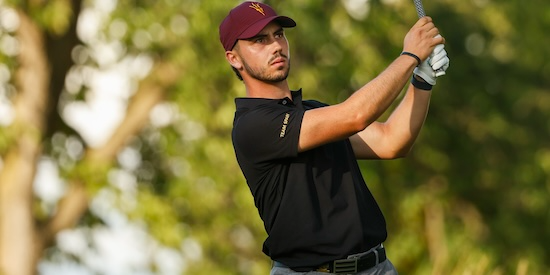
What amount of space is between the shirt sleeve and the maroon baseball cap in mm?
367

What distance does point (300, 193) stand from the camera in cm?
496

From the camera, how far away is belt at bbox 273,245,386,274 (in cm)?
495

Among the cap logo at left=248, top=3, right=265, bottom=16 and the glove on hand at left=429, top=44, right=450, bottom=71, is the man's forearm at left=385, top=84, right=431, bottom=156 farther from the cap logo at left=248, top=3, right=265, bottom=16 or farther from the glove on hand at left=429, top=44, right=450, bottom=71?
the cap logo at left=248, top=3, right=265, bottom=16

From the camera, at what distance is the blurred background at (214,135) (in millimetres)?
15109

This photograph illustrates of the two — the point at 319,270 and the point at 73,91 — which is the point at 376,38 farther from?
the point at 319,270

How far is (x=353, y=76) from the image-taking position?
14922mm

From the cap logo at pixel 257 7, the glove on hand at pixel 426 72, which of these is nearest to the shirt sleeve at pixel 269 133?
the cap logo at pixel 257 7

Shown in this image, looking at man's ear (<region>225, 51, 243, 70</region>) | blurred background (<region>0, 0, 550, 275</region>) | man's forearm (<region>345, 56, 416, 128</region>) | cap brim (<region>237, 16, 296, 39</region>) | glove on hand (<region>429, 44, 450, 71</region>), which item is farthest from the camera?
blurred background (<region>0, 0, 550, 275</region>)

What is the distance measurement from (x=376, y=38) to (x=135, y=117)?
4.68 m

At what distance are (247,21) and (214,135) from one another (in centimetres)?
1125

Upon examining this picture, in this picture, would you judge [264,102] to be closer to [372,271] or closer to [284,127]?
[284,127]

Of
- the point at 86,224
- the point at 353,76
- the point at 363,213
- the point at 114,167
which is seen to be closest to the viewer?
the point at 363,213

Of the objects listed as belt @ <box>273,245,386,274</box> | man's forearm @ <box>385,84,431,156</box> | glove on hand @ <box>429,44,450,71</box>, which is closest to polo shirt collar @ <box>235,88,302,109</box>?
man's forearm @ <box>385,84,431,156</box>

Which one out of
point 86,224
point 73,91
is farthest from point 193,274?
point 73,91
